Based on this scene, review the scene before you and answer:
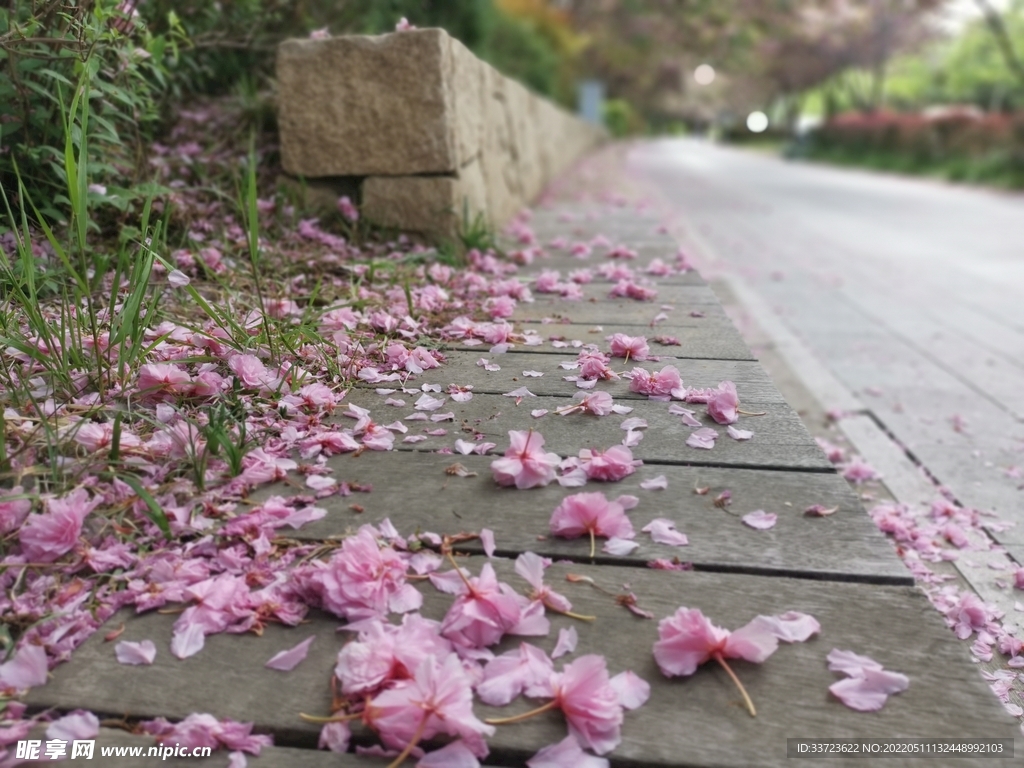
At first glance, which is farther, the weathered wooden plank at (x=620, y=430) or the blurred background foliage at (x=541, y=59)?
the blurred background foliage at (x=541, y=59)

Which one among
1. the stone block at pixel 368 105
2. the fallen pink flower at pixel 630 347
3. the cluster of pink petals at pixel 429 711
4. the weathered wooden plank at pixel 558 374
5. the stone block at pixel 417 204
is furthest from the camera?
the stone block at pixel 417 204

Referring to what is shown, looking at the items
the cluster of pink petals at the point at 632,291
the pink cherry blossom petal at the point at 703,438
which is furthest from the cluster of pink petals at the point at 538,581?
the cluster of pink petals at the point at 632,291

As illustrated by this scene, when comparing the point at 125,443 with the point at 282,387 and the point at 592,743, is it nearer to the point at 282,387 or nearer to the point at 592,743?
the point at 282,387

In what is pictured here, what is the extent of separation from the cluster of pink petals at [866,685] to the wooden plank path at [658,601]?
11 millimetres

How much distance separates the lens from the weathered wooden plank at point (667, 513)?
110cm

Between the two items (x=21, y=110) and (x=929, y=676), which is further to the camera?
(x=21, y=110)

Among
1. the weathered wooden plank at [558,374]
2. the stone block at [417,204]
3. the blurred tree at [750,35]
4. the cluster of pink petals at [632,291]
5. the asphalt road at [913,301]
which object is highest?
the blurred tree at [750,35]

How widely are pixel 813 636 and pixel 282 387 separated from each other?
1049mm

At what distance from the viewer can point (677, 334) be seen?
→ 81.8 inches

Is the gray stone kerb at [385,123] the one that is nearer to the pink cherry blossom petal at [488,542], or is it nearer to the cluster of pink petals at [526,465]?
the cluster of pink petals at [526,465]

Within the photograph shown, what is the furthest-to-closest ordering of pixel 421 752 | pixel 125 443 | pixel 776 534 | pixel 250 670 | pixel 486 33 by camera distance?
pixel 486 33, pixel 125 443, pixel 776 534, pixel 250 670, pixel 421 752

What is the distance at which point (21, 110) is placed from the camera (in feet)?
6.77

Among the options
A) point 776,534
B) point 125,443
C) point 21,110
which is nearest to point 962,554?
point 776,534

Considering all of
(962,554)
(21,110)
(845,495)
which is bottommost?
(962,554)
